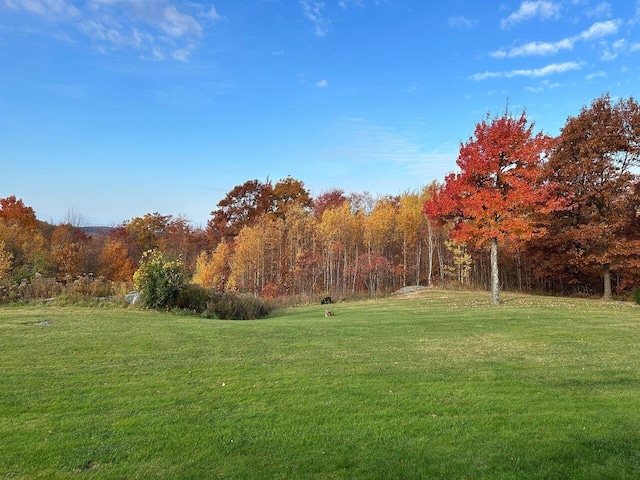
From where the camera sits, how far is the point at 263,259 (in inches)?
1337

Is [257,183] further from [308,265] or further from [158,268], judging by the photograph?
[158,268]

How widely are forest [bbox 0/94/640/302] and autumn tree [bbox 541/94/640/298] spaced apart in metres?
0.06

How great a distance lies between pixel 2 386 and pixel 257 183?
42.9 m

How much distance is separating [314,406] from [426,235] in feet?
100

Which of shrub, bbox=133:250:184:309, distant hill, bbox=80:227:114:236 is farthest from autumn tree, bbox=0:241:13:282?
distant hill, bbox=80:227:114:236

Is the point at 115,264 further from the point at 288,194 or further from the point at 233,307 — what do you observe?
the point at 233,307

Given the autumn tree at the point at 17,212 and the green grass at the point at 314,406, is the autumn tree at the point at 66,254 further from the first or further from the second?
the green grass at the point at 314,406

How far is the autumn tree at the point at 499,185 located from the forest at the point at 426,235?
5 centimetres

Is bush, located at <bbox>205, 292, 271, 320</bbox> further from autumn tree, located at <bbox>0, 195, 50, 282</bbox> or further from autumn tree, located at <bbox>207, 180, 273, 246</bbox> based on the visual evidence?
autumn tree, located at <bbox>207, 180, 273, 246</bbox>

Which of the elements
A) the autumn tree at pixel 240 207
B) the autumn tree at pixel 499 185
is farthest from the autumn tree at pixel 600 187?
the autumn tree at pixel 240 207

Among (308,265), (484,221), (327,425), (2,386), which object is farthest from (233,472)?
(308,265)

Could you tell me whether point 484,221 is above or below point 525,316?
above

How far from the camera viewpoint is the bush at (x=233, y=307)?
1523cm

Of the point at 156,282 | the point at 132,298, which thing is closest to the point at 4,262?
the point at 132,298
